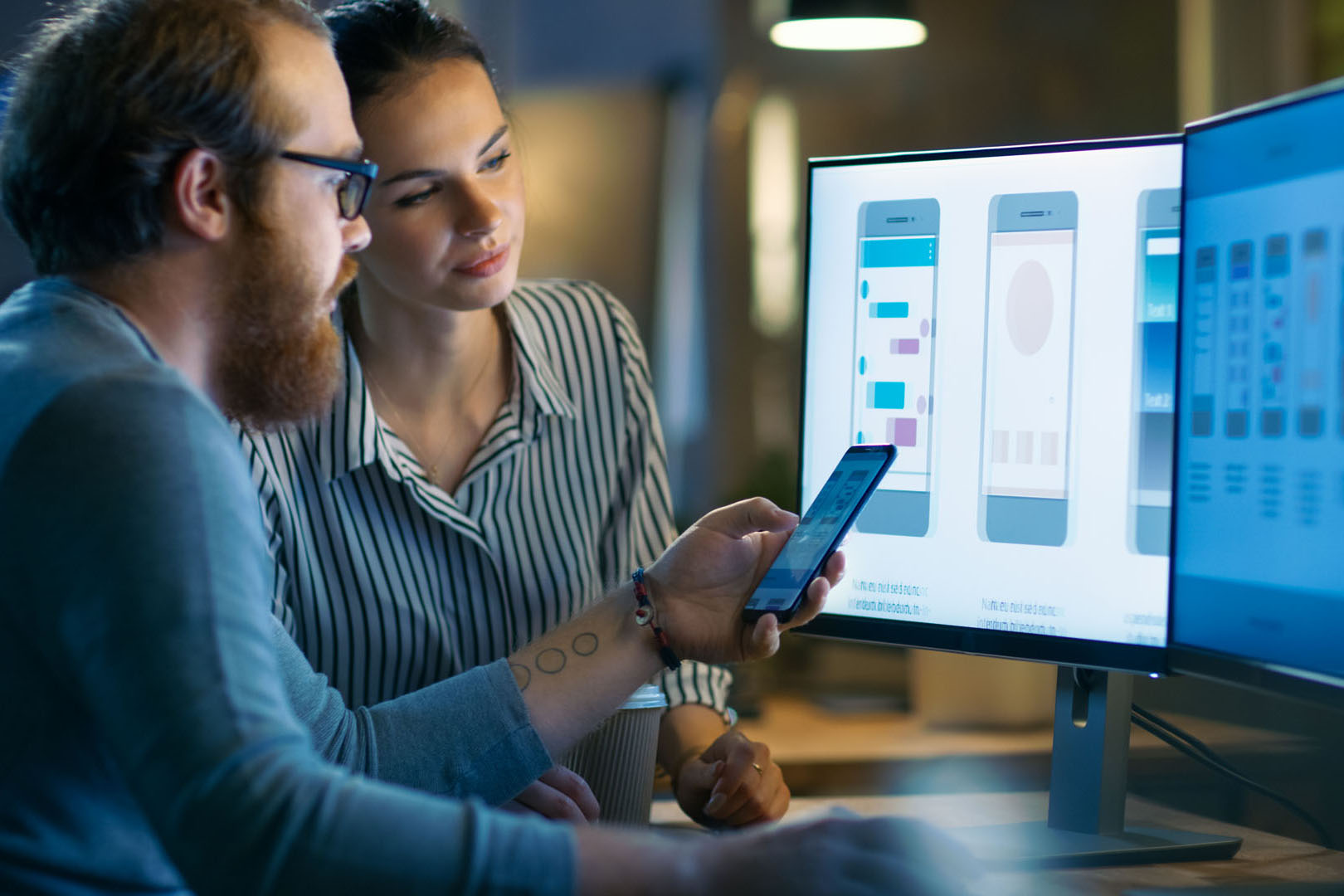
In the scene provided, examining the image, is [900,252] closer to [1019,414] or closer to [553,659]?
[1019,414]

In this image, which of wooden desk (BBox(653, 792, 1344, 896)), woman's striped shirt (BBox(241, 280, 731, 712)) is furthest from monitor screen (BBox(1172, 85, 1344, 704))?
woman's striped shirt (BBox(241, 280, 731, 712))

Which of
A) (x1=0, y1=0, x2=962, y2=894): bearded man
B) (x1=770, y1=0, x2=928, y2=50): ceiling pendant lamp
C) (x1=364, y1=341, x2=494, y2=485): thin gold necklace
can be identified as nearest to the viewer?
(x1=0, y1=0, x2=962, y2=894): bearded man

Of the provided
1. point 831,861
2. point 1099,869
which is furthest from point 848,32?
point 831,861

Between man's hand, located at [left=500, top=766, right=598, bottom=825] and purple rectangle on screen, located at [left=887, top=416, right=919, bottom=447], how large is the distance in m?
0.37

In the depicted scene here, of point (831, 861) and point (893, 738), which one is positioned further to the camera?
point (893, 738)

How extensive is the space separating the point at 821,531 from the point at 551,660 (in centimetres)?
24

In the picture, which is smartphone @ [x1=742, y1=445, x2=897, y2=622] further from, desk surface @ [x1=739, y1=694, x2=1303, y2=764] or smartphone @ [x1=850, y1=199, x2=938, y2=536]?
desk surface @ [x1=739, y1=694, x2=1303, y2=764]

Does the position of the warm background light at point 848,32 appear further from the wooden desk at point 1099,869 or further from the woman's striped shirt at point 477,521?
the wooden desk at point 1099,869

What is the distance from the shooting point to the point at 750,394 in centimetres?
339

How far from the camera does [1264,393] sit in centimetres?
80

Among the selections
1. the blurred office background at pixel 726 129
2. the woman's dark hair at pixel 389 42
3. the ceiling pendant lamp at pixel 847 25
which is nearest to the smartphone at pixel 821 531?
the woman's dark hair at pixel 389 42

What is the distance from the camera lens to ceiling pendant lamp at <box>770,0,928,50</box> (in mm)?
2229

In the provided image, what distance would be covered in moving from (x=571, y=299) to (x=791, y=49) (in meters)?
2.14

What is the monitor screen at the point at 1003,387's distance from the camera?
92cm
